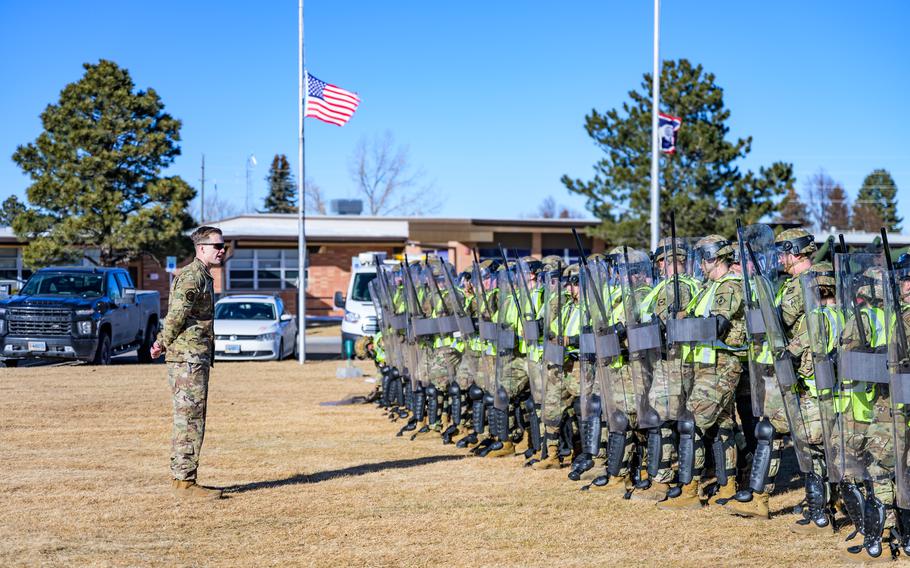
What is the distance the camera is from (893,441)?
6.49 meters

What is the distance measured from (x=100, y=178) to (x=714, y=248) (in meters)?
29.9

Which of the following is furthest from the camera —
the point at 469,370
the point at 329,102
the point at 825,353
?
the point at 329,102

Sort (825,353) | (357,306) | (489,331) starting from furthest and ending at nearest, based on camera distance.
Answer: (357,306)
(489,331)
(825,353)

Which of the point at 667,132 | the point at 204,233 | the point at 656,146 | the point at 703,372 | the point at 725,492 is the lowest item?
the point at 725,492

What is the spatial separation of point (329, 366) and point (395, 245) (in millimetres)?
20784

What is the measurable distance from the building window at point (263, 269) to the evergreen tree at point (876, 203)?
44259 mm

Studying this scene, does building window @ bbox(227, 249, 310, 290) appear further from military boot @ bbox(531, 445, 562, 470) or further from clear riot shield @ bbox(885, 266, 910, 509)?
clear riot shield @ bbox(885, 266, 910, 509)

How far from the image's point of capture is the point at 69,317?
68.3 feet

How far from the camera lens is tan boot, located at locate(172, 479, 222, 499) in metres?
8.72

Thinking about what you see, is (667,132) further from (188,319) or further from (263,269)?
(263,269)

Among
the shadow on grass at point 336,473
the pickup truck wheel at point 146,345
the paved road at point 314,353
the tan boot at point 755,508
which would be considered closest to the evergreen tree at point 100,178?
the paved road at point 314,353

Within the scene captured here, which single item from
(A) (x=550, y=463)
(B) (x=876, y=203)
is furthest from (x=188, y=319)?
(B) (x=876, y=203)

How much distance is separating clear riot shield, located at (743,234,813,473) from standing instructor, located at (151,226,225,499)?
4052 millimetres

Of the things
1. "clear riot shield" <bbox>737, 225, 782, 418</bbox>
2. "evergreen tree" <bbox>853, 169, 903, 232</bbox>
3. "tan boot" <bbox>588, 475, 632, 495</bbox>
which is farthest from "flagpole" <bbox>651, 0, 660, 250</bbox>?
"evergreen tree" <bbox>853, 169, 903, 232</bbox>
